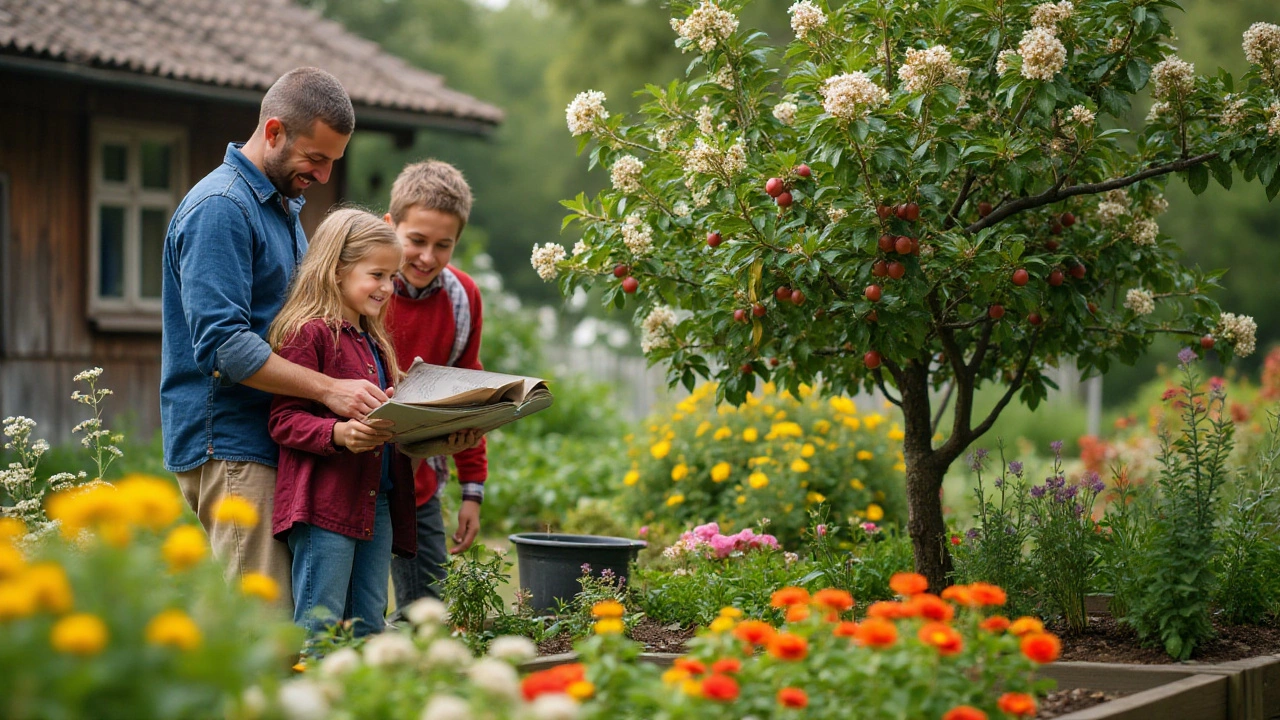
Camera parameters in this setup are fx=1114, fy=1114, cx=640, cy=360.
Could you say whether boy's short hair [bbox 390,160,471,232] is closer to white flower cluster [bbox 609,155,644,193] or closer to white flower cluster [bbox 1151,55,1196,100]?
white flower cluster [bbox 609,155,644,193]

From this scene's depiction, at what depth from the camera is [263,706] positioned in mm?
1488

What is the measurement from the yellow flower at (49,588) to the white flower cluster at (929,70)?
7.33 feet

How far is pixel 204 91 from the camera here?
27.9ft

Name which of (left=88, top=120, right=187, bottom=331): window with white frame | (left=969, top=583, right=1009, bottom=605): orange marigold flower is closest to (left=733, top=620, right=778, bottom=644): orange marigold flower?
(left=969, top=583, right=1009, bottom=605): orange marigold flower

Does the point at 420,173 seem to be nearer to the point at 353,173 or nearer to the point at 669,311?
the point at 669,311

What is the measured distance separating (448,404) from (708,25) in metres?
1.36

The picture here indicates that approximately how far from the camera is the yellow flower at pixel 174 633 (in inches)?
52.5

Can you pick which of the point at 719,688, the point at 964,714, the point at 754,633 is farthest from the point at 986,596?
the point at 719,688

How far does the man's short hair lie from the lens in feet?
9.41

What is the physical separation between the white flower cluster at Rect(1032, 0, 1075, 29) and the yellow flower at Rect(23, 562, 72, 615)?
2615mm

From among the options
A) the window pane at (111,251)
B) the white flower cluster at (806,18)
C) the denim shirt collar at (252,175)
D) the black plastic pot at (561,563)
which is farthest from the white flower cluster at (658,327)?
the window pane at (111,251)

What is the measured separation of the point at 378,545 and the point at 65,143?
706 cm

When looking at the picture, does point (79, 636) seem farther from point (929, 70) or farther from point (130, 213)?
point (130, 213)


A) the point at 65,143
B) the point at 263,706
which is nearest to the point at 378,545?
the point at 263,706
